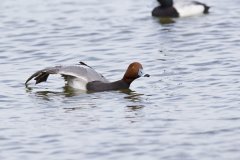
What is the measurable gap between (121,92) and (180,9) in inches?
302

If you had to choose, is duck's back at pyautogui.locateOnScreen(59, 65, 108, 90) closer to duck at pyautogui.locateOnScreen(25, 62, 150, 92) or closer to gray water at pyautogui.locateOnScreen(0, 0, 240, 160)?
duck at pyautogui.locateOnScreen(25, 62, 150, 92)

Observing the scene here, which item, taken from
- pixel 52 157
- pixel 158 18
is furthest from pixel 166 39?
pixel 52 157

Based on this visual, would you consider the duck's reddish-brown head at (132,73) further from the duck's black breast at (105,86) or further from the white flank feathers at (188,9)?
the white flank feathers at (188,9)

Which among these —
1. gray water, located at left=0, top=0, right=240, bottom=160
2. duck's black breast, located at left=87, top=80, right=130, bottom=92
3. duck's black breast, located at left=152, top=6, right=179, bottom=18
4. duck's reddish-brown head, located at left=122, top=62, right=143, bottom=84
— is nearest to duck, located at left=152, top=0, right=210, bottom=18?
duck's black breast, located at left=152, top=6, right=179, bottom=18

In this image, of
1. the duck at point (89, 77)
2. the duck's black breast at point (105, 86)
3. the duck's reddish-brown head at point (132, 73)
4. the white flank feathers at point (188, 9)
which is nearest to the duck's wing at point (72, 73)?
the duck at point (89, 77)

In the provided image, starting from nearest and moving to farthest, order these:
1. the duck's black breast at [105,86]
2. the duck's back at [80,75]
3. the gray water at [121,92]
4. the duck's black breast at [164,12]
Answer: the gray water at [121,92], the duck's black breast at [105,86], the duck's back at [80,75], the duck's black breast at [164,12]

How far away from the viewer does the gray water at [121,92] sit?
1009cm

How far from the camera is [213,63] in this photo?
14.8 meters

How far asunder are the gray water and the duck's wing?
21 centimetres

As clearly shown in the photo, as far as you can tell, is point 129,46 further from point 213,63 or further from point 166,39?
point 213,63

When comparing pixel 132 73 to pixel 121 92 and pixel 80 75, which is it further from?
pixel 80 75

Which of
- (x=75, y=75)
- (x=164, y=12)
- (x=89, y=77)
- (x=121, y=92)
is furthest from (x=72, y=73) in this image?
(x=164, y=12)

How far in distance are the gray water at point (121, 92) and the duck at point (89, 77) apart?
0.16m

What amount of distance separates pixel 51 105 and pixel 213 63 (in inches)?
136
